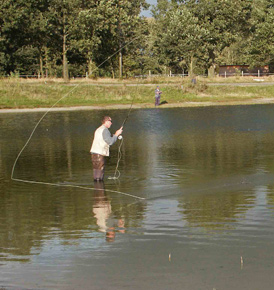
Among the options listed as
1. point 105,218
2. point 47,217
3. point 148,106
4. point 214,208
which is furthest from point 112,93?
point 105,218

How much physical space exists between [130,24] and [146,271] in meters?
67.2

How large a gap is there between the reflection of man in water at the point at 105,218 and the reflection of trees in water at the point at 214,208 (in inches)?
42.4

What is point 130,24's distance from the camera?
238 feet

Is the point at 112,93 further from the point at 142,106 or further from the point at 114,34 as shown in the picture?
the point at 114,34

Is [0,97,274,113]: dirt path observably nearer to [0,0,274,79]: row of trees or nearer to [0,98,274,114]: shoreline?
[0,98,274,114]: shoreline

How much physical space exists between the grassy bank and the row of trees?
1320 centimetres

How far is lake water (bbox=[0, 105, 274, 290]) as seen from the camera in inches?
278

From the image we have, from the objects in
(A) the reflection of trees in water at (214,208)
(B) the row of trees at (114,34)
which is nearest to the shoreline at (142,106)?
(B) the row of trees at (114,34)

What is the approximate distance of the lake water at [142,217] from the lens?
7.07 m

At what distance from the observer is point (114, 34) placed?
71.8 m

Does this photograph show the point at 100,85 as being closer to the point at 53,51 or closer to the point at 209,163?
the point at 53,51

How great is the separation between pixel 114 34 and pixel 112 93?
69.8 feet

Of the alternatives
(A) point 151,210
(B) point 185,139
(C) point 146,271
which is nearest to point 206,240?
(C) point 146,271

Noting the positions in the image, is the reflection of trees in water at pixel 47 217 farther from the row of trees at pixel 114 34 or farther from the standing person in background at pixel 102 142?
the row of trees at pixel 114 34
